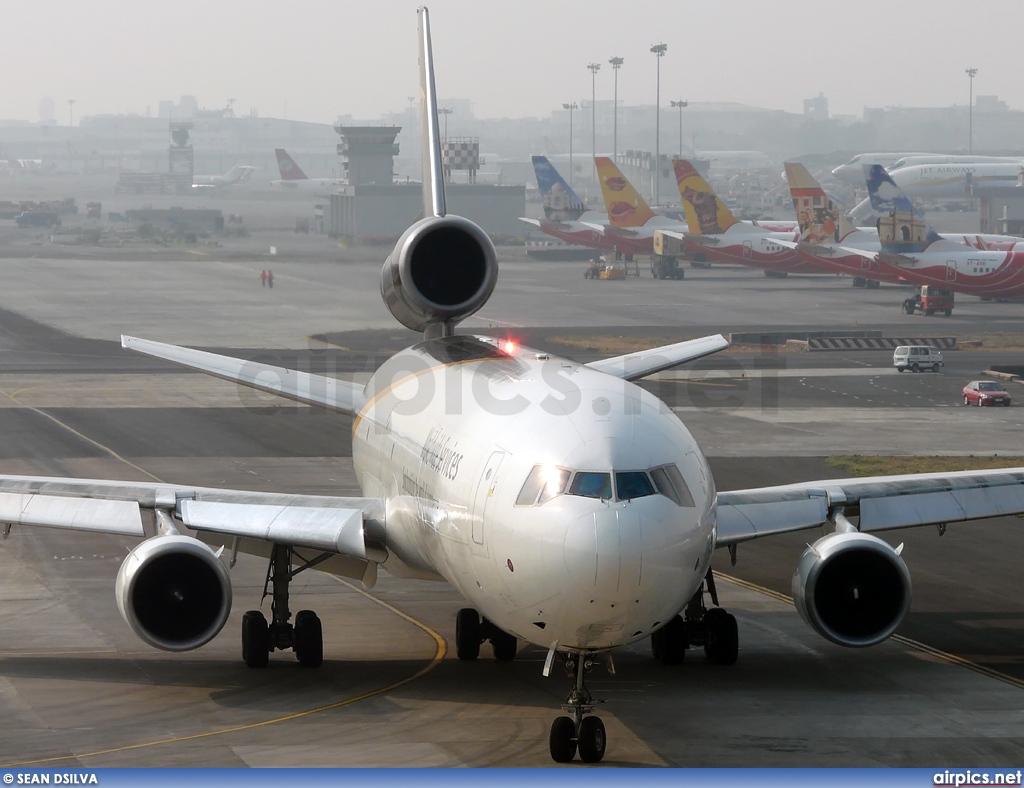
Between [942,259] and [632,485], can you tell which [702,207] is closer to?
[942,259]

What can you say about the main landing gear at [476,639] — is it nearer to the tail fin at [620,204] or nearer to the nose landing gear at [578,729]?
the nose landing gear at [578,729]

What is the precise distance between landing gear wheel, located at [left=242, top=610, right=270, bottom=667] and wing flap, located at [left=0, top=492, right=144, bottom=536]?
233cm

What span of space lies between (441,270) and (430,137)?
10.0 feet

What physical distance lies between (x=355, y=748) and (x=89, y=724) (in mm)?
3922

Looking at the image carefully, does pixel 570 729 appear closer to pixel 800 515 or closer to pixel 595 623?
pixel 595 623

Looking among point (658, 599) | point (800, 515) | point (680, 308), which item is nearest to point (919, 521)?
point (800, 515)

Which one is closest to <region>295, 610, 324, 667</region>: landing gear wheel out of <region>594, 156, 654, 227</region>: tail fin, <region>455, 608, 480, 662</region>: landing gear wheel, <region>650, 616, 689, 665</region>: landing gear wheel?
<region>455, 608, 480, 662</region>: landing gear wheel

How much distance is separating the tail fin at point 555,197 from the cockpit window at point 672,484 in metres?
123

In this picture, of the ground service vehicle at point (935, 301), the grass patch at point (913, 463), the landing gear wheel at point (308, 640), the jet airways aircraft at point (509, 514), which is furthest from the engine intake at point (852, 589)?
the ground service vehicle at point (935, 301)

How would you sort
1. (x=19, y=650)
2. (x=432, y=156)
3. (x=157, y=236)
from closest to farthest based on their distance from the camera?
(x=19, y=650), (x=432, y=156), (x=157, y=236)

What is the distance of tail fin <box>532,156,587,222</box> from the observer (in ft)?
459

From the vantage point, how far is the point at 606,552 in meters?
17.0

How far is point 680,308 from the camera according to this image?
323ft

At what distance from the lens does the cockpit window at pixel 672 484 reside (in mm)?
17828
